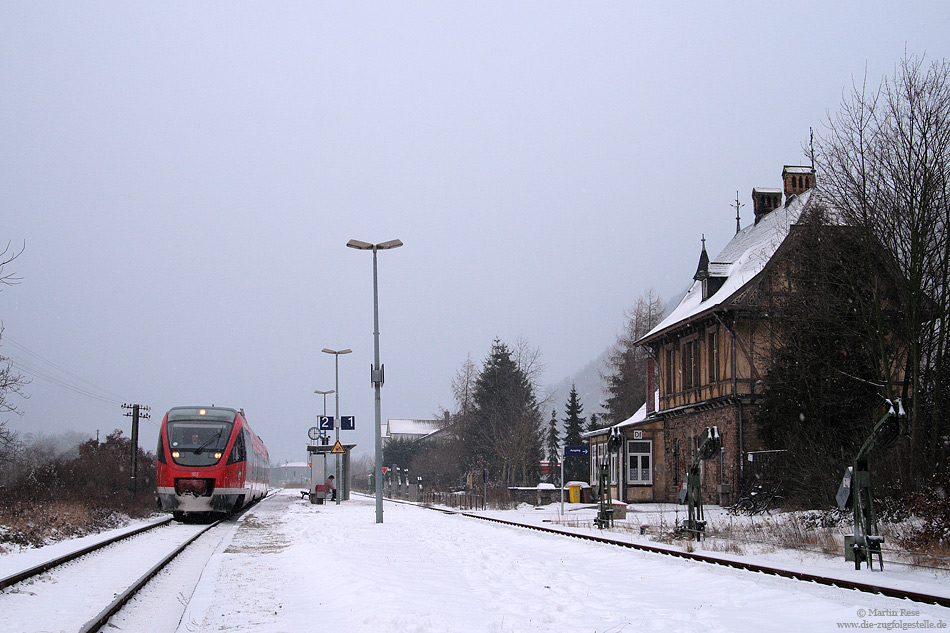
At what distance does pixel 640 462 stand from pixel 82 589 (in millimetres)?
30737

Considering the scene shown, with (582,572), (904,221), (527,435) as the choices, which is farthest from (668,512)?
(527,435)

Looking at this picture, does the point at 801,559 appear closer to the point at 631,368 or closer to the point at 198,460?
the point at 198,460

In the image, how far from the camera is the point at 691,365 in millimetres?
35250

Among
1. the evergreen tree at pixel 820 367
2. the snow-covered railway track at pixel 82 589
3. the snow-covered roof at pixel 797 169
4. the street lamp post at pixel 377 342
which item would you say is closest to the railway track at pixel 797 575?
the evergreen tree at pixel 820 367

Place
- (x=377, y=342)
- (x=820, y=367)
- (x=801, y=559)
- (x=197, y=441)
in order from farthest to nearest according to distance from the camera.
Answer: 1. (x=377, y=342)
2. (x=197, y=441)
3. (x=820, y=367)
4. (x=801, y=559)

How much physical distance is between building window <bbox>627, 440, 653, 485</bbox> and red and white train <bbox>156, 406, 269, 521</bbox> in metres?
19.4

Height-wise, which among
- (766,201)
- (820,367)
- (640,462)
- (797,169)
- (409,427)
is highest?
(797,169)

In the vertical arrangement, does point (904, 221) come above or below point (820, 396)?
above

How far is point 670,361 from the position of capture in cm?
3769

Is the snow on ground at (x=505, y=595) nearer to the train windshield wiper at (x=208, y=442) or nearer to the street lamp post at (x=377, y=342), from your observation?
the train windshield wiper at (x=208, y=442)

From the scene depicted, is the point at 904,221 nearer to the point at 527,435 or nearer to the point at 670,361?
the point at 670,361

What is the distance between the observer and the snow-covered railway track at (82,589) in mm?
8008

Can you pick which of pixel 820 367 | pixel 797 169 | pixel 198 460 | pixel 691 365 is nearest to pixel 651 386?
pixel 691 365

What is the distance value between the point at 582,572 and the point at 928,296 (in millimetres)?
10384
